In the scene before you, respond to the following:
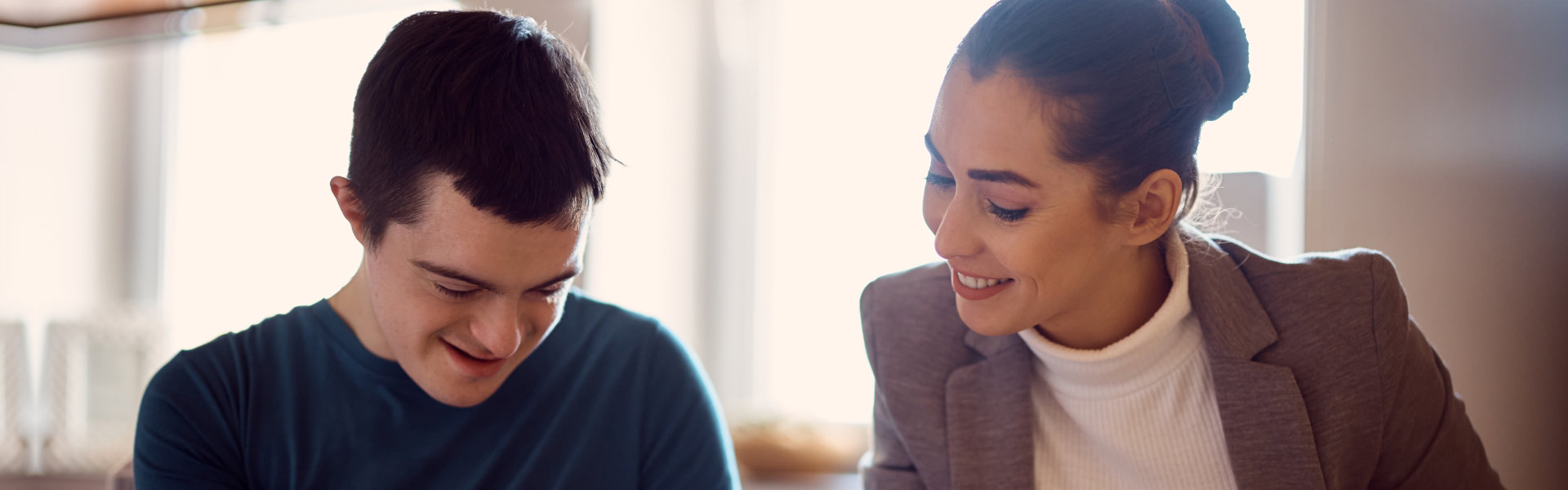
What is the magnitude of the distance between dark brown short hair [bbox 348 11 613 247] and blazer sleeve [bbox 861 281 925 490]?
1.57 feet

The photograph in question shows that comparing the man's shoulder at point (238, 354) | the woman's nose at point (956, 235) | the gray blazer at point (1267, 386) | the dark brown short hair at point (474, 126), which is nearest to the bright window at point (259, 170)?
the man's shoulder at point (238, 354)

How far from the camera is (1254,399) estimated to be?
1.09 m

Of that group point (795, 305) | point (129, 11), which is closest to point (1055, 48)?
point (795, 305)

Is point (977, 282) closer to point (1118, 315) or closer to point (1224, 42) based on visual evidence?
point (1118, 315)

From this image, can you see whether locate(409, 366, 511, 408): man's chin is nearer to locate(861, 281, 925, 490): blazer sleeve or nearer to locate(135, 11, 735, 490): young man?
locate(135, 11, 735, 490): young man

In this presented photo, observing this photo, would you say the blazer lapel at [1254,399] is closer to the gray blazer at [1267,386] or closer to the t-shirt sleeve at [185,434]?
the gray blazer at [1267,386]

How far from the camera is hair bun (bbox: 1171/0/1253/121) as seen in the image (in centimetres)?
106

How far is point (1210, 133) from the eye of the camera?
69.1 inches

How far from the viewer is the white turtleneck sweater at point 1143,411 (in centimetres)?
113

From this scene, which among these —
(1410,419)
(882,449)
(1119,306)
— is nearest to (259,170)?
(882,449)

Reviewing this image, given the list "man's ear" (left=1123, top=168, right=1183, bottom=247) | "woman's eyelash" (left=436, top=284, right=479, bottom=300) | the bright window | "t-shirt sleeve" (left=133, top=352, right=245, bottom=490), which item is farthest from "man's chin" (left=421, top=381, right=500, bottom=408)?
the bright window

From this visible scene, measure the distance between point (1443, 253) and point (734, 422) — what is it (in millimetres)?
1462

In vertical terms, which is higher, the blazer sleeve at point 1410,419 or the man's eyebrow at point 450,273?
the man's eyebrow at point 450,273

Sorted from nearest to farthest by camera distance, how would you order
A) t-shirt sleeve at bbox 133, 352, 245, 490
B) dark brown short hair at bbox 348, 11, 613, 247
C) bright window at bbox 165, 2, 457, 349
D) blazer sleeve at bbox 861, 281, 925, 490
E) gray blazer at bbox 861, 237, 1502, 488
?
dark brown short hair at bbox 348, 11, 613, 247
t-shirt sleeve at bbox 133, 352, 245, 490
gray blazer at bbox 861, 237, 1502, 488
blazer sleeve at bbox 861, 281, 925, 490
bright window at bbox 165, 2, 457, 349
